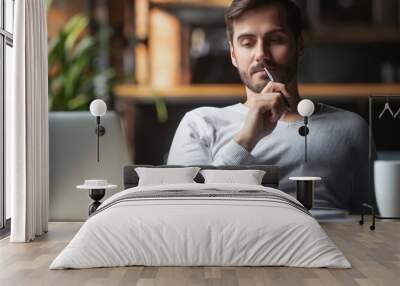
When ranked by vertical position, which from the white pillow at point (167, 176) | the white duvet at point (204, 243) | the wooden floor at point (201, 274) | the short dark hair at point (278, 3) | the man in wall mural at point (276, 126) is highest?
the short dark hair at point (278, 3)

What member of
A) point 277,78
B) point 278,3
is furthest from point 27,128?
point 278,3

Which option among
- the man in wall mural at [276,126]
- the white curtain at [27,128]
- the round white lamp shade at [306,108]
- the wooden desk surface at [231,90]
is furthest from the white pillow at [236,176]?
the white curtain at [27,128]

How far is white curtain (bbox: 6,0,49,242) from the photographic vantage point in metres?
5.94

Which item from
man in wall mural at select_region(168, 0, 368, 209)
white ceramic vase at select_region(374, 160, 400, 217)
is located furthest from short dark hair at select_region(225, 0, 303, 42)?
white ceramic vase at select_region(374, 160, 400, 217)

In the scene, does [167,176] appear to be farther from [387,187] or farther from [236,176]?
[387,187]

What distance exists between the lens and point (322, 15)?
24.5 ft

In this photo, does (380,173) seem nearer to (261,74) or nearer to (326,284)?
(261,74)

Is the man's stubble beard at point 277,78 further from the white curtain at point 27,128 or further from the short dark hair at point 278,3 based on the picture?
the white curtain at point 27,128

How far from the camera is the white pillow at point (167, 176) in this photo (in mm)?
6754

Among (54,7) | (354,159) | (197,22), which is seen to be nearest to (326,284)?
(354,159)

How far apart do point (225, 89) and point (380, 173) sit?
1.89m

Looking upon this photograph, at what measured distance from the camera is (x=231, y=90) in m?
7.41

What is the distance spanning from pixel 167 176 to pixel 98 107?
1052 mm

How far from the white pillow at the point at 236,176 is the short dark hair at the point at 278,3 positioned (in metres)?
1.55
